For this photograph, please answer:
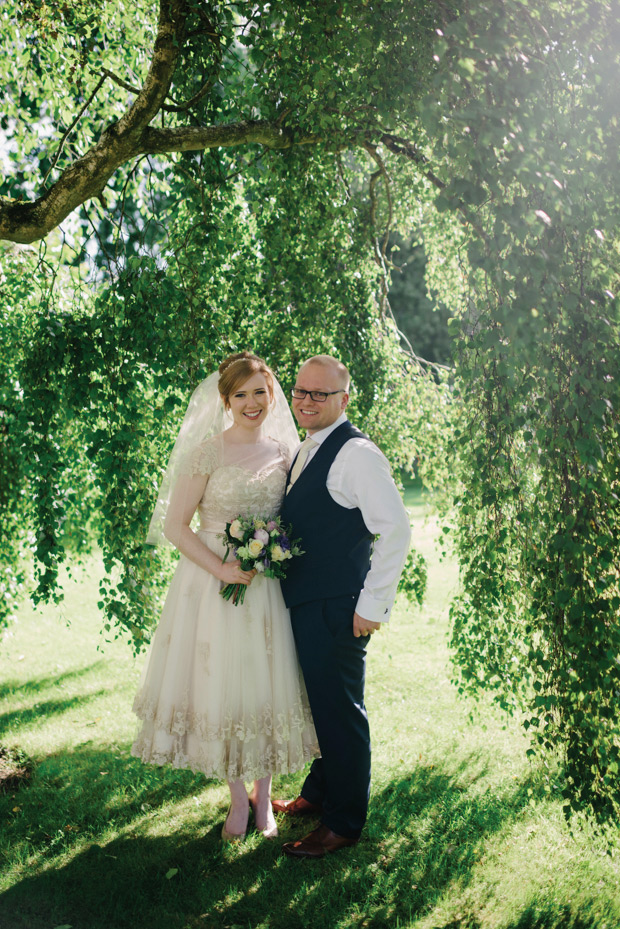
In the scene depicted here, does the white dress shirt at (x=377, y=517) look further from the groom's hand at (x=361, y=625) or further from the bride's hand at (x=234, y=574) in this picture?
the bride's hand at (x=234, y=574)

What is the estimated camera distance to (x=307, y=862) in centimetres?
338

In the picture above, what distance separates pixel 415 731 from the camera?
5.35 meters

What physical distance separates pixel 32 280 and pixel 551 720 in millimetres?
3788

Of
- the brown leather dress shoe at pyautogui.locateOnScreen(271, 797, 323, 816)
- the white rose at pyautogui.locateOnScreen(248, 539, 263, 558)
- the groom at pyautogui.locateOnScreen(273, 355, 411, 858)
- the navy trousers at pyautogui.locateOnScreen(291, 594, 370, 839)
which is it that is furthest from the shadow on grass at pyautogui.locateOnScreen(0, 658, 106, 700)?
the white rose at pyautogui.locateOnScreen(248, 539, 263, 558)

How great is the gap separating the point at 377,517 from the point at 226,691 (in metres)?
1.01

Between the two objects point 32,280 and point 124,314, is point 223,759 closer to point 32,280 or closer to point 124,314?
point 124,314

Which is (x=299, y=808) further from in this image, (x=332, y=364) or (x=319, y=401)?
(x=332, y=364)

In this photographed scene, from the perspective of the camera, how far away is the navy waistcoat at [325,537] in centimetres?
327

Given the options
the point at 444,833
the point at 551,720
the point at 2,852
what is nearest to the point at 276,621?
the point at 551,720

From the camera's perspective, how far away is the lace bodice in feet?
11.3

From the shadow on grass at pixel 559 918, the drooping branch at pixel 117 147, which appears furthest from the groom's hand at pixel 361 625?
the drooping branch at pixel 117 147

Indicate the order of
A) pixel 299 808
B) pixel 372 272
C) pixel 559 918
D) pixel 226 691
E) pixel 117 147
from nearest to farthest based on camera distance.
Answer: pixel 559 918
pixel 226 691
pixel 117 147
pixel 299 808
pixel 372 272

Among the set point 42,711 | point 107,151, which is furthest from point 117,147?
point 42,711

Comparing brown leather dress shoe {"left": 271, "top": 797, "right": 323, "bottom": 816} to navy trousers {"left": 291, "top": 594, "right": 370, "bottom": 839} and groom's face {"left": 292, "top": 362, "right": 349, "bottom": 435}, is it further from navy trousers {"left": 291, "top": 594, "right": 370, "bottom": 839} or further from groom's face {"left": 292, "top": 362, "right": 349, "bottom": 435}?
groom's face {"left": 292, "top": 362, "right": 349, "bottom": 435}
